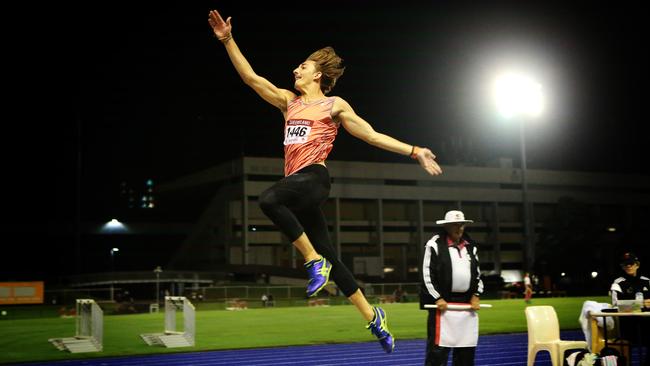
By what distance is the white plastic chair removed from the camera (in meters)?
10.4

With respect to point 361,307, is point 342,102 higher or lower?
higher

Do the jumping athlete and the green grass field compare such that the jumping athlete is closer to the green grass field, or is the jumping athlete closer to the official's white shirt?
the official's white shirt

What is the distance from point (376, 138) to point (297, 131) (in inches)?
16.6

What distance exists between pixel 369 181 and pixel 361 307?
4410cm

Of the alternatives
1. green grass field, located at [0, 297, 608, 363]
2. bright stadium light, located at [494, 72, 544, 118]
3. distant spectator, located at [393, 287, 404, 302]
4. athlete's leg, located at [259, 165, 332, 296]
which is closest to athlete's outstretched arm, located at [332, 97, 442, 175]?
athlete's leg, located at [259, 165, 332, 296]

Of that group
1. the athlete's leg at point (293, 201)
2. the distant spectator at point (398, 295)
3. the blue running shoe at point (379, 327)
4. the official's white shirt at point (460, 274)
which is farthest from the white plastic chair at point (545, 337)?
the distant spectator at point (398, 295)

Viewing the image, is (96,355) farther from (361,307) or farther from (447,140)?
(447,140)

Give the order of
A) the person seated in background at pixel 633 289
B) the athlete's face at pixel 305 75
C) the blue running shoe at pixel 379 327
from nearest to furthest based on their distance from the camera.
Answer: the blue running shoe at pixel 379 327
the athlete's face at pixel 305 75
the person seated in background at pixel 633 289

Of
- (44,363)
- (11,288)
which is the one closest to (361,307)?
(44,363)

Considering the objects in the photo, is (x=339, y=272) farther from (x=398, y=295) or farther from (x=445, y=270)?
(x=398, y=295)

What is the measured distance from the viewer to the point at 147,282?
49.0 meters

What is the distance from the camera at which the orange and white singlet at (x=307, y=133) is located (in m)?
3.85

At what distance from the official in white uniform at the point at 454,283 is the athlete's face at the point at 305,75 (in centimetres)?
320

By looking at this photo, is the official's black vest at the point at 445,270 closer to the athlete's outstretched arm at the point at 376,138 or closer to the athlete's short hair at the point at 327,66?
the athlete's short hair at the point at 327,66
